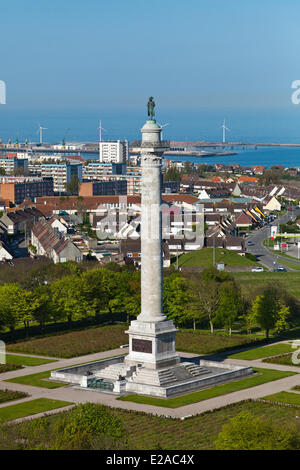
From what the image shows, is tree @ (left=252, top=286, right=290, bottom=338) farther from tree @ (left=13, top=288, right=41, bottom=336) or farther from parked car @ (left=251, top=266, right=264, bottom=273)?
parked car @ (left=251, top=266, right=264, bottom=273)

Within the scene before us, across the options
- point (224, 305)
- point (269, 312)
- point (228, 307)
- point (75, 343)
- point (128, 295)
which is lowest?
point (75, 343)

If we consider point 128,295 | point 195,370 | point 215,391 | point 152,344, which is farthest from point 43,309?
point 215,391

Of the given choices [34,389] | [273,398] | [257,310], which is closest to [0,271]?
[257,310]

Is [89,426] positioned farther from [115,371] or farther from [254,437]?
[115,371]

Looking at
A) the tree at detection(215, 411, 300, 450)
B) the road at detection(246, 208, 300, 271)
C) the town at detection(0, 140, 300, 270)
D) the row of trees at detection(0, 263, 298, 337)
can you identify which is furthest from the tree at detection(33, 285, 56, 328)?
the road at detection(246, 208, 300, 271)

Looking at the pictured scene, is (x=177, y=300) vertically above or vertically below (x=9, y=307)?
above
